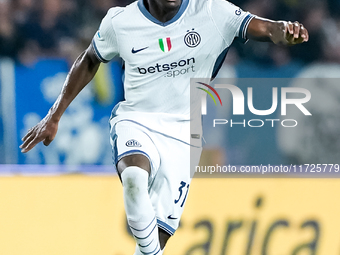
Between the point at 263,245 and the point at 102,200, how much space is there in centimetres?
110

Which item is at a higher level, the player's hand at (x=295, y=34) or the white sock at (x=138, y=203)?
the player's hand at (x=295, y=34)

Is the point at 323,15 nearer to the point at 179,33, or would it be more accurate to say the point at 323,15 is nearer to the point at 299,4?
the point at 299,4

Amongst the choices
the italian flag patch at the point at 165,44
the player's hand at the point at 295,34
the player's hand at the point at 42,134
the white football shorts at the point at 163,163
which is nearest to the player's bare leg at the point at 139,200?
the white football shorts at the point at 163,163

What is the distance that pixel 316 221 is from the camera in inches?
120

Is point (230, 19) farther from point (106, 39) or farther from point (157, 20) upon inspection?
point (106, 39)

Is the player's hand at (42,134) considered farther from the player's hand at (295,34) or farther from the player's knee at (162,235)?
the player's hand at (295,34)

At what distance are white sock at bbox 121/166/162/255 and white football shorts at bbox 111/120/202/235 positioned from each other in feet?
0.63

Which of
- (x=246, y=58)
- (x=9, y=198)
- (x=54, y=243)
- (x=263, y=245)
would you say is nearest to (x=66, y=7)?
(x=246, y=58)

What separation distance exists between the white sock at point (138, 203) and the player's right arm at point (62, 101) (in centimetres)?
60

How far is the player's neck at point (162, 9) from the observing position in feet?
7.95

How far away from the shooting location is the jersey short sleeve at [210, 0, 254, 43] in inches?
93.0

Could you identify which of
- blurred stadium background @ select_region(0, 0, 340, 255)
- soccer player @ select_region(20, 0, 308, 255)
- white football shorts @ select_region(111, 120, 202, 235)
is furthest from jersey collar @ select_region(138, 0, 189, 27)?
blurred stadium background @ select_region(0, 0, 340, 255)

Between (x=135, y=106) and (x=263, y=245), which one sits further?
(x=263, y=245)

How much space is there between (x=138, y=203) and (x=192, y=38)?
0.91m
